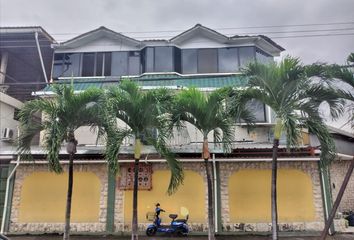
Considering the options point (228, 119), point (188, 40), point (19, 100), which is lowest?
point (228, 119)

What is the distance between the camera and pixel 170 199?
12.6 meters

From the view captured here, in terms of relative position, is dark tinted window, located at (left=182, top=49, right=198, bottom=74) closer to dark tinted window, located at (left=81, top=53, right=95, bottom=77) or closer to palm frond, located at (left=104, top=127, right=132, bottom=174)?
dark tinted window, located at (left=81, top=53, right=95, bottom=77)

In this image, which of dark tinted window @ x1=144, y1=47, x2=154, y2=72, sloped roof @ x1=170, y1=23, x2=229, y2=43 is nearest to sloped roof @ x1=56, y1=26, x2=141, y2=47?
dark tinted window @ x1=144, y1=47, x2=154, y2=72

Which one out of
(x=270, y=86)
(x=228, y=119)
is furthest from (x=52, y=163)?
(x=270, y=86)

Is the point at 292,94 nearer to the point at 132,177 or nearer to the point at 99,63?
the point at 132,177

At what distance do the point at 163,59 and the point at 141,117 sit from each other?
7940 millimetres

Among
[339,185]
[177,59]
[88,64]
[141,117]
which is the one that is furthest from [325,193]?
[88,64]

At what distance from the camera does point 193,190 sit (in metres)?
12.7

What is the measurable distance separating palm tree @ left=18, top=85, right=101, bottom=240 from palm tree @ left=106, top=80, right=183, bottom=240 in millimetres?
669

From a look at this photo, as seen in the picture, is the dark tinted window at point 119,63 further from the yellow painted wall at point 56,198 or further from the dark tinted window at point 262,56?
the dark tinted window at point 262,56

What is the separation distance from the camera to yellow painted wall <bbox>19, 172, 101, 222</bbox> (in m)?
12.6

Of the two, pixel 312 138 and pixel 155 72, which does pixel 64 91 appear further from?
pixel 312 138

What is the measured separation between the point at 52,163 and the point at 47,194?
4466 mm

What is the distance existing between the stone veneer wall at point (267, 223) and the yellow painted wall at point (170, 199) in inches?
33.0
